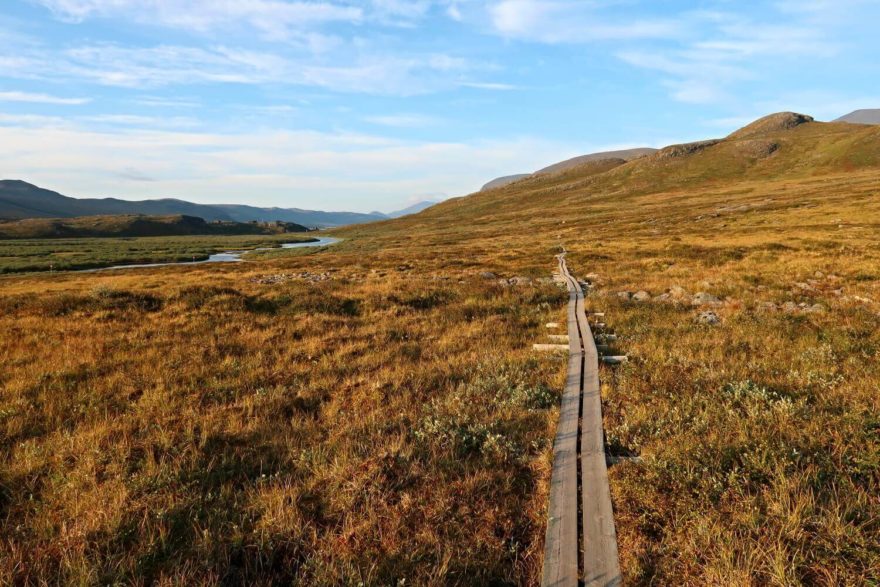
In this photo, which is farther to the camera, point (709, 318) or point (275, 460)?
point (709, 318)

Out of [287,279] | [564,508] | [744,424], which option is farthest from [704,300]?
[287,279]

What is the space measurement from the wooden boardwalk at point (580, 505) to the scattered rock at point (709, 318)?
22.2 feet

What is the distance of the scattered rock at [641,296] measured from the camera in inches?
661

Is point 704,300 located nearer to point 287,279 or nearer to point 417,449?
point 417,449

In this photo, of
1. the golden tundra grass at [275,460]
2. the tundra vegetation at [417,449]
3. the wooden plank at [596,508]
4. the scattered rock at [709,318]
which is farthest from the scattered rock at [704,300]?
the wooden plank at [596,508]

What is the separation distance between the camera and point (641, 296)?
57.2 feet

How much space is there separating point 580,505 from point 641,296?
1480 cm

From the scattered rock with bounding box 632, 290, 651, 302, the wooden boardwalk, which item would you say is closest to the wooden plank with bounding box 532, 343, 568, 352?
the wooden boardwalk

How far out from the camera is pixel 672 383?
7.43 m

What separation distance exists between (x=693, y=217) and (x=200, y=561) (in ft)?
270

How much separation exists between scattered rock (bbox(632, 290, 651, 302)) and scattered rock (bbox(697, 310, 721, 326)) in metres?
3.49

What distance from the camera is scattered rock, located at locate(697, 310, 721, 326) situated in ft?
39.5

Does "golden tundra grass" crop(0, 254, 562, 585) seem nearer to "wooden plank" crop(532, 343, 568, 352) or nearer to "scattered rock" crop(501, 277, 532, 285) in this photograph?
"wooden plank" crop(532, 343, 568, 352)

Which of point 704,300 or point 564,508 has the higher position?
point 704,300
